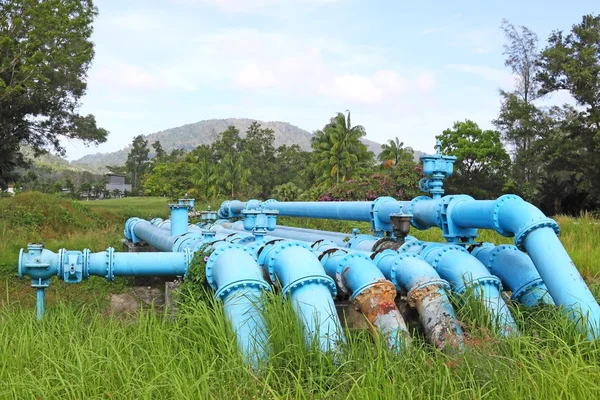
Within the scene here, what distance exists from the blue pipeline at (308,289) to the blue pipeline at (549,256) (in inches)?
58.1

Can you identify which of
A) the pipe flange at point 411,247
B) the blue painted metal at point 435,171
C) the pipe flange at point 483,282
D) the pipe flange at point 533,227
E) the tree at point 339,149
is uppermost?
the tree at point 339,149

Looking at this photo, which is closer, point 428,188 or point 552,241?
point 552,241

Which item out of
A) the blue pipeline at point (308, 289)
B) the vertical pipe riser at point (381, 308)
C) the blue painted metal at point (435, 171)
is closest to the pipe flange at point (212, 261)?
the blue pipeline at point (308, 289)

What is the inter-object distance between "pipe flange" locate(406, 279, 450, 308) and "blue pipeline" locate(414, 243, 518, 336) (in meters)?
0.19

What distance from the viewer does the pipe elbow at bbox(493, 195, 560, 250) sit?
13.2 feet

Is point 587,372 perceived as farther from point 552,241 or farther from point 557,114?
point 557,114

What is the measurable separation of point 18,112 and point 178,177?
25.8 meters

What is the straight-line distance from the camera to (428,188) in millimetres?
6043

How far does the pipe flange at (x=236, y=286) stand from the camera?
4.09 meters

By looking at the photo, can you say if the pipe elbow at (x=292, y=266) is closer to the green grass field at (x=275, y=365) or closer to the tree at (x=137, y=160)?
the green grass field at (x=275, y=365)

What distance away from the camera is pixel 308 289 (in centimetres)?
401

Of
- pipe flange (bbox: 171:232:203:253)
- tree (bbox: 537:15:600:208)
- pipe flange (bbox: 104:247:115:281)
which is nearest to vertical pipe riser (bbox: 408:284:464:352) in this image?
pipe flange (bbox: 104:247:115:281)

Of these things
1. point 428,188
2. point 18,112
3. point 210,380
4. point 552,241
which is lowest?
point 210,380

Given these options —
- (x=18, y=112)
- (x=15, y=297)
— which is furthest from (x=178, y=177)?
(x=15, y=297)
